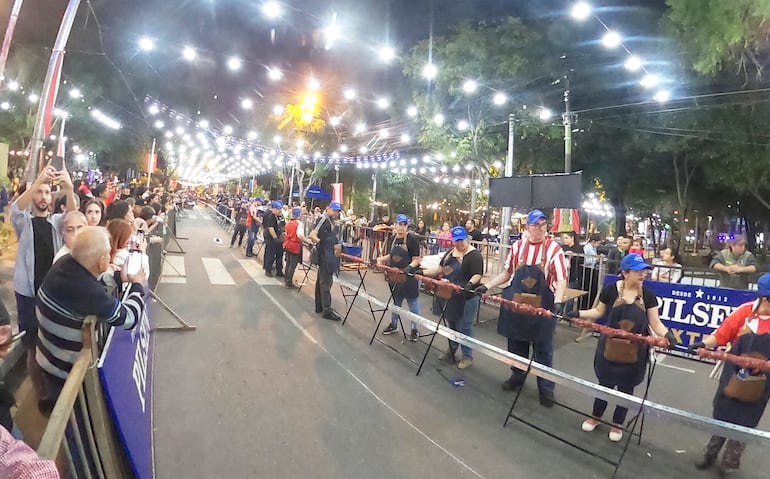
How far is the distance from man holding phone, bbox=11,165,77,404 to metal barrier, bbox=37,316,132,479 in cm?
225

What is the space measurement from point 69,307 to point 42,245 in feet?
7.28

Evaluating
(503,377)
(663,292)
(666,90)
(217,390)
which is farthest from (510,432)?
(666,90)

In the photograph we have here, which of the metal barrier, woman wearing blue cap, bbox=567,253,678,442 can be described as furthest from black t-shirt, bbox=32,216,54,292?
woman wearing blue cap, bbox=567,253,678,442

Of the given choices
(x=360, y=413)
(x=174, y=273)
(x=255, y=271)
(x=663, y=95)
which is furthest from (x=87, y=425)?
(x=663, y=95)

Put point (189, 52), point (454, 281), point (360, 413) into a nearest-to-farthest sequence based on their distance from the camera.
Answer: point (360, 413) < point (454, 281) < point (189, 52)

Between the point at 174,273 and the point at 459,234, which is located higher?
the point at 459,234

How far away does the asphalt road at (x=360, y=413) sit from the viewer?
3.87m

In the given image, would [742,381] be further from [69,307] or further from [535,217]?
[69,307]

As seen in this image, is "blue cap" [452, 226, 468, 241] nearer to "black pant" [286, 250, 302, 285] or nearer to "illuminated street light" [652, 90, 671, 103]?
"black pant" [286, 250, 302, 285]

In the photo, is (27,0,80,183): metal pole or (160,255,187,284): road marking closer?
(27,0,80,183): metal pole

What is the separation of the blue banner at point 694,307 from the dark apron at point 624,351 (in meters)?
3.32

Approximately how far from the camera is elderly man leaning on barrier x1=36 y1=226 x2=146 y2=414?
289 cm

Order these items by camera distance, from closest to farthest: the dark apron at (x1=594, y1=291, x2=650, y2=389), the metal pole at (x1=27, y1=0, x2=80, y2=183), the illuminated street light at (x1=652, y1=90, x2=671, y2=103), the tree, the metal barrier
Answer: the metal barrier, the dark apron at (x1=594, y1=291, x2=650, y2=389), the metal pole at (x1=27, y1=0, x2=80, y2=183), the tree, the illuminated street light at (x1=652, y1=90, x2=671, y2=103)

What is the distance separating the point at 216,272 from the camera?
12.4m
